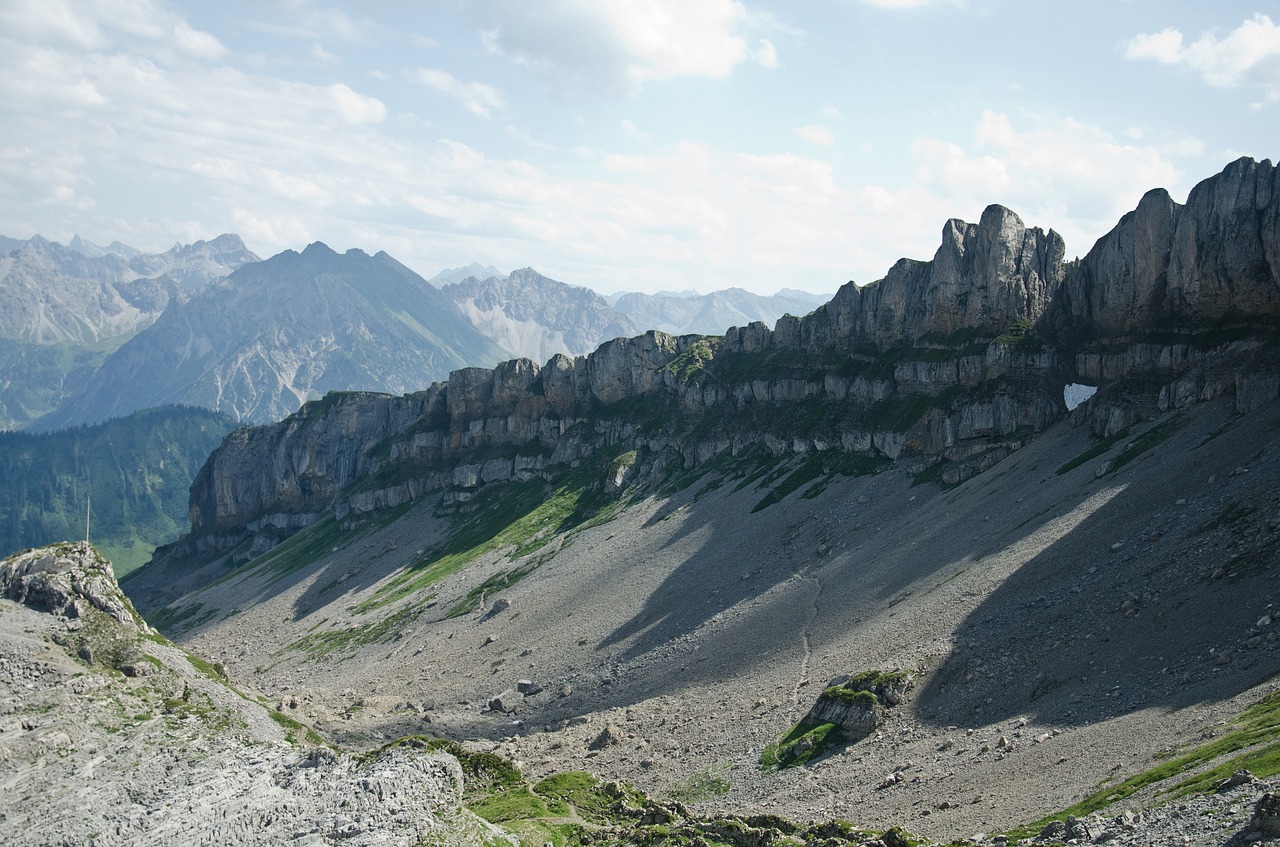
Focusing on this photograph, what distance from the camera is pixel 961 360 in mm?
128750

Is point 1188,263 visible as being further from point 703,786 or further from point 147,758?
point 147,758

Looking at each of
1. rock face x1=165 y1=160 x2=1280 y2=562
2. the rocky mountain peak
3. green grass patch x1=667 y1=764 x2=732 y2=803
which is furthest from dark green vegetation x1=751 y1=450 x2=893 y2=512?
the rocky mountain peak

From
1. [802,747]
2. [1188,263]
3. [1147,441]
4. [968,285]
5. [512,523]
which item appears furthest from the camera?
[512,523]

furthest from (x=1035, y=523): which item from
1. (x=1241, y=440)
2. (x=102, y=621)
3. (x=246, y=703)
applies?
(x=102, y=621)

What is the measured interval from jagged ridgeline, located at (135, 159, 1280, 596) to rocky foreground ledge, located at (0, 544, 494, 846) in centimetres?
7968

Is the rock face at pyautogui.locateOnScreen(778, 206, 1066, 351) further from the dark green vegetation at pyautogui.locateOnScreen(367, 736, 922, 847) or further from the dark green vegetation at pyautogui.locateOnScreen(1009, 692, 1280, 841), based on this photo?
the dark green vegetation at pyautogui.locateOnScreen(1009, 692, 1280, 841)

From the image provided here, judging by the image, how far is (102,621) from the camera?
64.4 meters

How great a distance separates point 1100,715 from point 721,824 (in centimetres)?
2333

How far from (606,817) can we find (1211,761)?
36.2 m

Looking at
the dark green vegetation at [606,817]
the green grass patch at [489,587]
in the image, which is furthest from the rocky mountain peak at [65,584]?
the green grass patch at [489,587]

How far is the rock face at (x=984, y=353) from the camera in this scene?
101m

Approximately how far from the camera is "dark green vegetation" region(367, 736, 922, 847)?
53.8 meters

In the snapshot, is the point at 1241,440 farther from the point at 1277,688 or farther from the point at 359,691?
the point at 359,691

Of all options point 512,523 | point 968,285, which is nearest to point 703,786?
point 968,285
